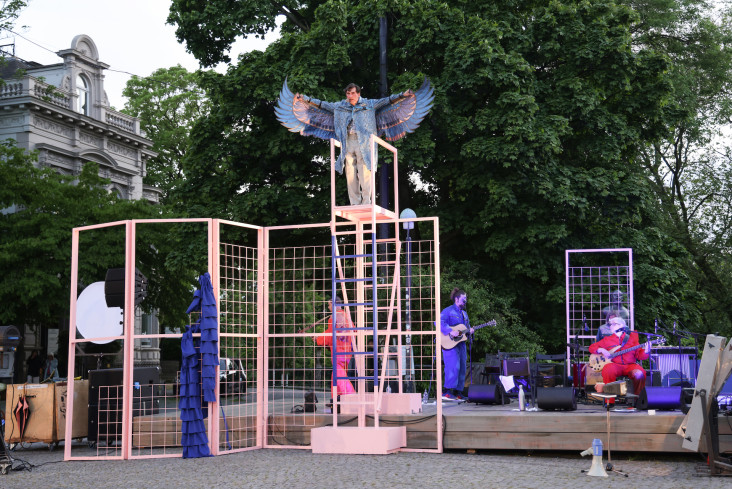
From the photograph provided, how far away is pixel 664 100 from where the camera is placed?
872 inches

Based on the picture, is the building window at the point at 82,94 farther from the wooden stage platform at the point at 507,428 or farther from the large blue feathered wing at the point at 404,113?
the large blue feathered wing at the point at 404,113

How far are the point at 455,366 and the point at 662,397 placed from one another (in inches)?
156

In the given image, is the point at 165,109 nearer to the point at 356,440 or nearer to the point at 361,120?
the point at 361,120

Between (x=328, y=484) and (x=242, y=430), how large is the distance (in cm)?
385

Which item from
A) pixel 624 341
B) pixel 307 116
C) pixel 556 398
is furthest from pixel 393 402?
pixel 307 116

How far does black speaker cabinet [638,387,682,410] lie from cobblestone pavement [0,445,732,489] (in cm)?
66

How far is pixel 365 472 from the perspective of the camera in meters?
9.19

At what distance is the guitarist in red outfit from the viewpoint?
12352 millimetres

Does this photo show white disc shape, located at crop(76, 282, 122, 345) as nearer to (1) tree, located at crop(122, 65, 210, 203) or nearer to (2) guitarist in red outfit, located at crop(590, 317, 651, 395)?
(2) guitarist in red outfit, located at crop(590, 317, 651, 395)

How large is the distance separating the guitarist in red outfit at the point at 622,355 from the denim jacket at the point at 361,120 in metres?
4.50

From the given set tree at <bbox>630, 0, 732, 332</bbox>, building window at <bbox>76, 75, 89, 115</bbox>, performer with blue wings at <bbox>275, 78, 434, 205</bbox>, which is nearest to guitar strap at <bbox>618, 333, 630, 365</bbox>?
performer with blue wings at <bbox>275, 78, 434, 205</bbox>

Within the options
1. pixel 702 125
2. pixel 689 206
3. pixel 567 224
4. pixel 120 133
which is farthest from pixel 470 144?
pixel 120 133

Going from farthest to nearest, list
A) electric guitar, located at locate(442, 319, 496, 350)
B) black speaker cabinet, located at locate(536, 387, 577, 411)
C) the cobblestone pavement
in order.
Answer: electric guitar, located at locate(442, 319, 496, 350)
black speaker cabinet, located at locate(536, 387, 577, 411)
the cobblestone pavement

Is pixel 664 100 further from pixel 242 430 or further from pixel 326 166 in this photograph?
pixel 242 430
